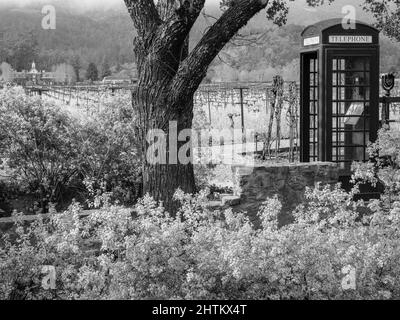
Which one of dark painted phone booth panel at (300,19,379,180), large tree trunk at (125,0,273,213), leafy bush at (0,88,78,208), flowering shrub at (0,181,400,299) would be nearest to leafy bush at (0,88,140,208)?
leafy bush at (0,88,78,208)

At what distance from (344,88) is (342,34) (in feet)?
2.67

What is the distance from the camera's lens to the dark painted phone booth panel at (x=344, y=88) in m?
10.1

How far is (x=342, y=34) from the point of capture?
10.1 m

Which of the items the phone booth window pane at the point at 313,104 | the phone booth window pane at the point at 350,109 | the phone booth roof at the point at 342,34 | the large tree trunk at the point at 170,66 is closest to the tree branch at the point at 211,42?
the large tree trunk at the point at 170,66

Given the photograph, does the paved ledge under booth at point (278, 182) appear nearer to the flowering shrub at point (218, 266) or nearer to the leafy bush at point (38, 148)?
the leafy bush at point (38, 148)

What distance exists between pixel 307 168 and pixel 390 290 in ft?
12.9

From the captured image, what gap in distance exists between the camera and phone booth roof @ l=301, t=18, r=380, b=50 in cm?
1011

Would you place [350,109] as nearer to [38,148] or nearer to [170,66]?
[170,66]

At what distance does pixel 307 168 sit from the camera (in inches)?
347

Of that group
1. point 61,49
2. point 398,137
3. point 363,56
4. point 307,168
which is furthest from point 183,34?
point 61,49

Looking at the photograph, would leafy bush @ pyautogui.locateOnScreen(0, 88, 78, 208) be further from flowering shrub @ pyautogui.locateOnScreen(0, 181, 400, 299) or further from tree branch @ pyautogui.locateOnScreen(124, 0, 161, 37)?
flowering shrub @ pyautogui.locateOnScreen(0, 181, 400, 299)

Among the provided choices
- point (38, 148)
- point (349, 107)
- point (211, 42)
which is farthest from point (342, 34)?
point (38, 148)

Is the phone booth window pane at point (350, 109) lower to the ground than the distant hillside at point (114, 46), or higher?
lower
